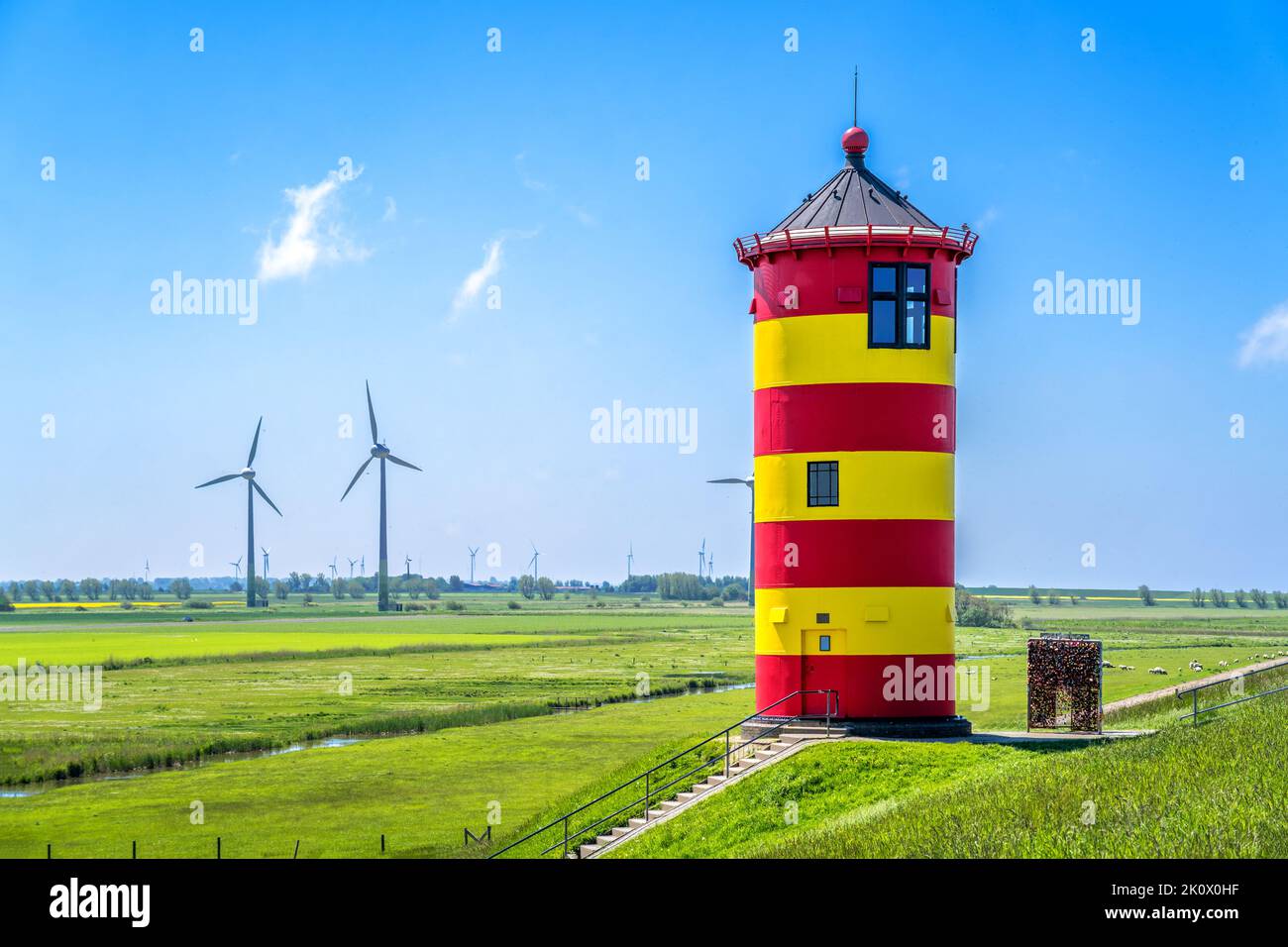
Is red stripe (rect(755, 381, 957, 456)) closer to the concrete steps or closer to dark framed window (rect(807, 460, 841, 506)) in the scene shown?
dark framed window (rect(807, 460, 841, 506))

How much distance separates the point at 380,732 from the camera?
205 ft

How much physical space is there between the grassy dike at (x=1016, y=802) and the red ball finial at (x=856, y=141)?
13.4m

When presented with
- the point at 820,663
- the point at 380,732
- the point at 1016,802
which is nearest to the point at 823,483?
the point at 820,663

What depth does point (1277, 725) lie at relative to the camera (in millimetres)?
23156

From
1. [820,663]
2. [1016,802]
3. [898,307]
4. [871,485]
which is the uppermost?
[898,307]

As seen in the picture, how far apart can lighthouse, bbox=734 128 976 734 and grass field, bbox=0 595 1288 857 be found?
2689 millimetres

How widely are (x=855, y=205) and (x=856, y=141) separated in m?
2.57

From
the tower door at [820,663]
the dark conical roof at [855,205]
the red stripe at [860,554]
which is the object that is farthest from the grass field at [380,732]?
the dark conical roof at [855,205]

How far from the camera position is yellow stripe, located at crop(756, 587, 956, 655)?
2798 cm

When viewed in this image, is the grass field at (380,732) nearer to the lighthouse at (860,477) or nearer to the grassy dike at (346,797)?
the grassy dike at (346,797)

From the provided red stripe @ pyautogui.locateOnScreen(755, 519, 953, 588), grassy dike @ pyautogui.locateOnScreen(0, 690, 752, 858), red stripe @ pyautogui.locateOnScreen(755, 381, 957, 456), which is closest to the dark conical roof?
red stripe @ pyautogui.locateOnScreen(755, 381, 957, 456)

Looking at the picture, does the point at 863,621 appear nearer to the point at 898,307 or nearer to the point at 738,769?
the point at 738,769
